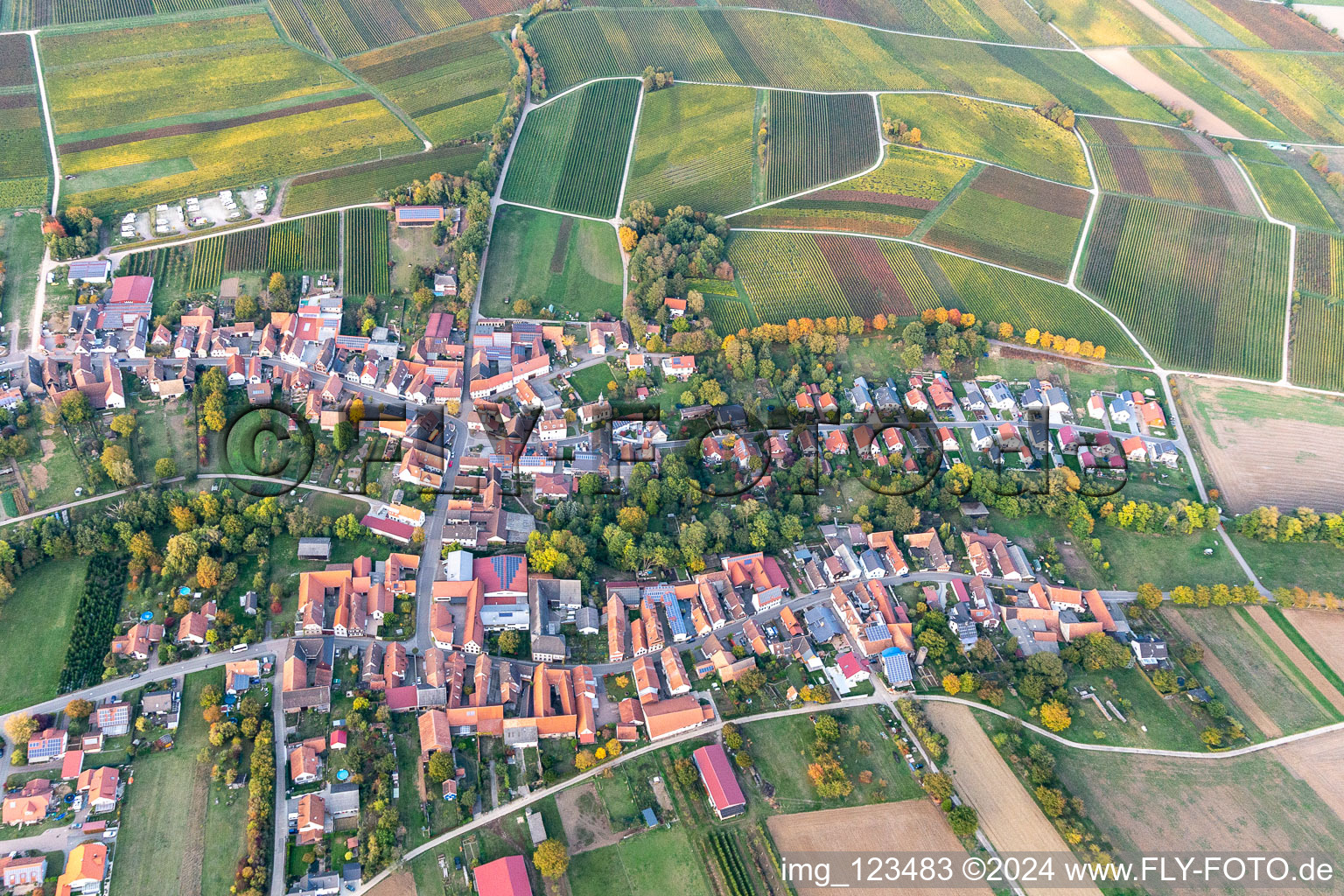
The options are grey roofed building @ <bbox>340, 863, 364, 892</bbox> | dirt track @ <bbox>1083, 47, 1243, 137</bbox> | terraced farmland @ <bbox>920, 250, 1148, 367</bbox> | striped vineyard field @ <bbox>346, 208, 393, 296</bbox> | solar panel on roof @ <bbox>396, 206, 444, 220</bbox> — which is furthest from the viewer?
dirt track @ <bbox>1083, 47, 1243, 137</bbox>

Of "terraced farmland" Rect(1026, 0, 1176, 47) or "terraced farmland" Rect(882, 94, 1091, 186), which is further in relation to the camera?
"terraced farmland" Rect(1026, 0, 1176, 47)

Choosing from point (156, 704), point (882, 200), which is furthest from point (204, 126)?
point (882, 200)

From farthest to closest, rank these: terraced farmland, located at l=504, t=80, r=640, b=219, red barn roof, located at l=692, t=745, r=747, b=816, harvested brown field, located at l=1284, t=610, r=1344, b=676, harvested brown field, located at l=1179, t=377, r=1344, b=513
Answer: terraced farmland, located at l=504, t=80, r=640, b=219 < harvested brown field, located at l=1179, t=377, r=1344, b=513 < harvested brown field, located at l=1284, t=610, r=1344, b=676 < red barn roof, located at l=692, t=745, r=747, b=816

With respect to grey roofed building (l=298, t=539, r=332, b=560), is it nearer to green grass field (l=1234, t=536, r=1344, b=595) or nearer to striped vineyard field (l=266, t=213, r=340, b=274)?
striped vineyard field (l=266, t=213, r=340, b=274)

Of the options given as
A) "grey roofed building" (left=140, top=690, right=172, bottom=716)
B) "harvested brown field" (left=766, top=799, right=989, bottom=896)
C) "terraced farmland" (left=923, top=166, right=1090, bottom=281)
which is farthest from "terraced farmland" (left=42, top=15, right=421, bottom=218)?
"harvested brown field" (left=766, top=799, right=989, bottom=896)

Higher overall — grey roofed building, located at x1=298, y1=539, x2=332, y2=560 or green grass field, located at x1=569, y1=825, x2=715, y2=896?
grey roofed building, located at x1=298, y1=539, x2=332, y2=560

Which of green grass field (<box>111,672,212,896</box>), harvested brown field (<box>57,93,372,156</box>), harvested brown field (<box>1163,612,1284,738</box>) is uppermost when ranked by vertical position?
harvested brown field (<box>57,93,372,156</box>)
